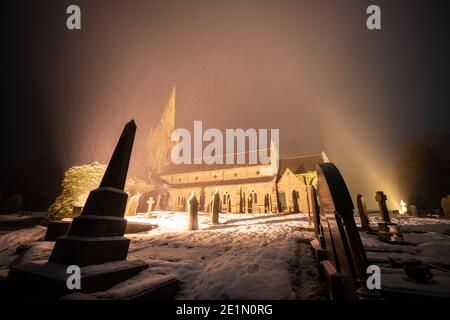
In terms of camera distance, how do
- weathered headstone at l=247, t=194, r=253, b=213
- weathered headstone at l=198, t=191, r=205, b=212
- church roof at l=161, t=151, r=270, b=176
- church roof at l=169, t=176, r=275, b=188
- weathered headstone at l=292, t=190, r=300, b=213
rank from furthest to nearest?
church roof at l=161, t=151, r=270, b=176
weathered headstone at l=198, t=191, r=205, b=212
church roof at l=169, t=176, r=275, b=188
weathered headstone at l=247, t=194, r=253, b=213
weathered headstone at l=292, t=190, r=300, b=213

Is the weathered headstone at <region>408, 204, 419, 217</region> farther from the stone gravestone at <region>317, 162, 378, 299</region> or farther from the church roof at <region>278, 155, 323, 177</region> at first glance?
the stone gravestone at <region>317, 162, 378, 299</region>

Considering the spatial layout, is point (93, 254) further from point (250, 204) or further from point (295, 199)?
point (295, 199)

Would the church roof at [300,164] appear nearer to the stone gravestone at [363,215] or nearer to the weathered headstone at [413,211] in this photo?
the weathered headstone at [413,211]

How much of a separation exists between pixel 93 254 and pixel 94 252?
31 mm

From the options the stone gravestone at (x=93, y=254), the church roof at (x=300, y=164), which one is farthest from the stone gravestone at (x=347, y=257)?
the church roof at (x=300, y=164)

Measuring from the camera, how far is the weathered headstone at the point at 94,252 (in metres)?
2.51

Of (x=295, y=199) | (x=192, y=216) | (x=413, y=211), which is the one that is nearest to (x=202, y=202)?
(x=295, y=199)

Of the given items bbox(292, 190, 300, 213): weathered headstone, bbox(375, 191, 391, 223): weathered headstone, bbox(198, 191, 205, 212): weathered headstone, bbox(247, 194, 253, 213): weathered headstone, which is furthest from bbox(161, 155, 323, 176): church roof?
bbox(375, 191, 391, 223): weathered headstone

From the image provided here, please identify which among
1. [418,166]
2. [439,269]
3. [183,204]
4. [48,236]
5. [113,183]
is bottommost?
[183,204]

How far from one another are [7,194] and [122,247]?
3724 centimetres

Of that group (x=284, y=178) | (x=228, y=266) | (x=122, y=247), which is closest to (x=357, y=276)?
(x=228, y=266)

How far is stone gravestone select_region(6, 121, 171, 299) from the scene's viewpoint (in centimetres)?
251
